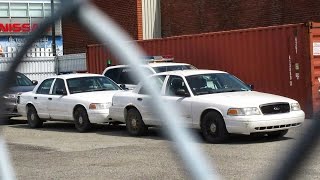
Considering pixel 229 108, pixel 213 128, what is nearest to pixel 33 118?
pixel 213 128

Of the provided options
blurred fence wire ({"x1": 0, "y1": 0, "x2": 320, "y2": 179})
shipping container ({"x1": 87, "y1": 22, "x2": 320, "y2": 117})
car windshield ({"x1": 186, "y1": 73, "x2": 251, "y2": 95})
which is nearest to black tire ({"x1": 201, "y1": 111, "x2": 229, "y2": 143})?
car windshield ({"x1": 186, "y1": 73, "x2": 251, "y2": 95})

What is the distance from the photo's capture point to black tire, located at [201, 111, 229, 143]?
1154cm

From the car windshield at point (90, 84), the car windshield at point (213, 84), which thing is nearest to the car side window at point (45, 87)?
the car windshield at point (90, 84)

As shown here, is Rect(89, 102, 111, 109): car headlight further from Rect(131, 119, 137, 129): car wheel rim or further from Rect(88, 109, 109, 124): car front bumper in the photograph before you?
Rect(131, 119, 137, 129): car wheel rim

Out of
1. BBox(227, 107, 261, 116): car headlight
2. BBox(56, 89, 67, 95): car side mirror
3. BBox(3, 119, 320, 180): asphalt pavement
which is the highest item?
BBox(56, 89, 67, 95): car side mirror

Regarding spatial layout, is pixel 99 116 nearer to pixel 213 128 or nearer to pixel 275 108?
pixel 213 128

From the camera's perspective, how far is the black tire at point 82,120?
15.0 metres

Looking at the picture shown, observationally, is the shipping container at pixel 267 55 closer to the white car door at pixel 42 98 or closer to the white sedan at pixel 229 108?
the white car door at pixel 42 98

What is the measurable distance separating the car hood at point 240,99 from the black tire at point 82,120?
12.5 ft

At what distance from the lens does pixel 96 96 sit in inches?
602

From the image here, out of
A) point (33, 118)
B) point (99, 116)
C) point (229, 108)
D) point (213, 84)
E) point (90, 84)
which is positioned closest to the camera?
point (229, 108)

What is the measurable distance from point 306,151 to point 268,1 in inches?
963

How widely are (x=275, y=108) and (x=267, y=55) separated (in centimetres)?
622

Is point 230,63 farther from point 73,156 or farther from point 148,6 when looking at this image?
point 148,6
